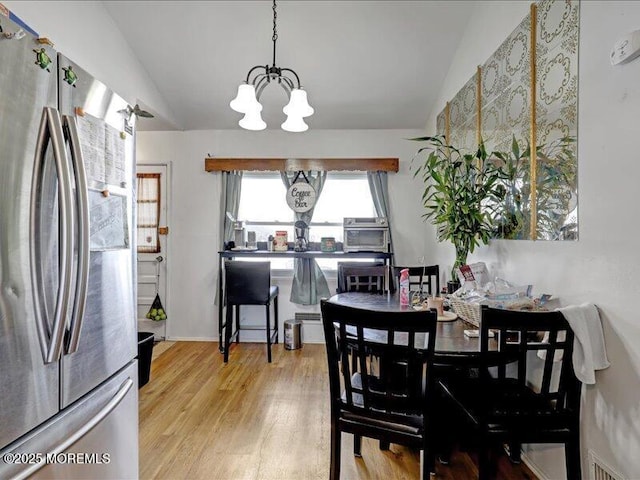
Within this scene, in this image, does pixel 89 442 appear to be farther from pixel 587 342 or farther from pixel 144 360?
pixel 587 342

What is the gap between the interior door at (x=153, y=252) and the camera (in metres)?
3.99

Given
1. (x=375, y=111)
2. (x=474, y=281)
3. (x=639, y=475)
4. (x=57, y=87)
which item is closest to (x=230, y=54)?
(x=375, y=111)

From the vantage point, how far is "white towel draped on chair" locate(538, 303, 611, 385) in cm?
129

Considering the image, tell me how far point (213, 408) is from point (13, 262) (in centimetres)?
193

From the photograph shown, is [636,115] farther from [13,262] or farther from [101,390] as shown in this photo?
[101,390]

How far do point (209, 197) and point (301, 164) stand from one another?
114 centimetres

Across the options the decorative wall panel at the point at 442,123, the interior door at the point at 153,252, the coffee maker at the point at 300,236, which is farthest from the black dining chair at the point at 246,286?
the decorative wall panel at the point at 442,123

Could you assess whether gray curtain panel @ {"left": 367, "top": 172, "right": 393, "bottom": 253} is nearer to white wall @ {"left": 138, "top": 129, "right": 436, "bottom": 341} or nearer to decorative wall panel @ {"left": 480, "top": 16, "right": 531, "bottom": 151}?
white wall @ {"left": 138, "top": 129, "right": 436, "bottom": 341}

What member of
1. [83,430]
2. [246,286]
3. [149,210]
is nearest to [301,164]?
[246,286]

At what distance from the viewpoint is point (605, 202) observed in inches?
52.9

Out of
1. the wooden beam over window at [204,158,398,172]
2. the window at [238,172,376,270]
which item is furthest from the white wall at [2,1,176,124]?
the window at [238,172,376,270]

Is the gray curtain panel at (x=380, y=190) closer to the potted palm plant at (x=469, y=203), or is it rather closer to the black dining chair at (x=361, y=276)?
the black dining chair at (x=361, y=276)

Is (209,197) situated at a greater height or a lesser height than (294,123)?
lesser

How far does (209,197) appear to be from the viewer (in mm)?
3984
